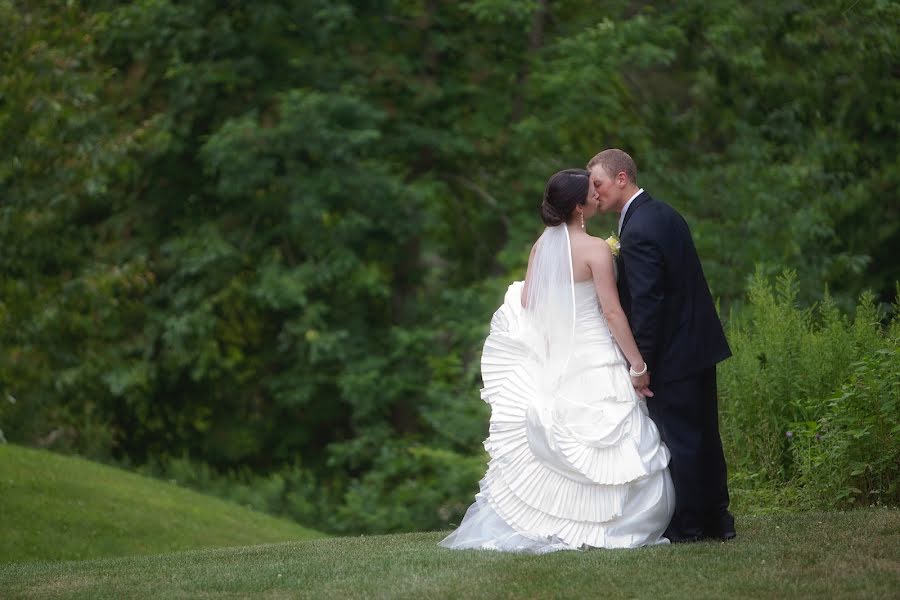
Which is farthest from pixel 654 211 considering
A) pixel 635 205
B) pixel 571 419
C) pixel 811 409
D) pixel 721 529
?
pixel 811 409

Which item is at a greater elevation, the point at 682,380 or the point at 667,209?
the point at 667,209

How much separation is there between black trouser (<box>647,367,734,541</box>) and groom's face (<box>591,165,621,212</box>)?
1.05m

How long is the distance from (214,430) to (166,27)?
20.8 ft

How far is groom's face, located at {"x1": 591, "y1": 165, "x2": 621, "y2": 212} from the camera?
6.89 meters

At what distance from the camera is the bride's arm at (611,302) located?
265 inches

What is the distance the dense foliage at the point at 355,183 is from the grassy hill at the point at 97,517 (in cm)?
290

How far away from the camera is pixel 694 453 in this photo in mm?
6629

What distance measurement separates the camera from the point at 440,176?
61.7 ft

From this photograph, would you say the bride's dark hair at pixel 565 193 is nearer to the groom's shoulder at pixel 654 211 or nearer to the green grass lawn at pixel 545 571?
the groom's shoulder at pixel 654 211

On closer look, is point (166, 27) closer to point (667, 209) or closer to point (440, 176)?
point (440, 176)

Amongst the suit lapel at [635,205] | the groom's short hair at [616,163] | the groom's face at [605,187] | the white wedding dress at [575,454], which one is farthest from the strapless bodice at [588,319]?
the groom's short hair at [616,163]

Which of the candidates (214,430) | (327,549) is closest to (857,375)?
(327,549)

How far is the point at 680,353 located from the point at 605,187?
1012mm

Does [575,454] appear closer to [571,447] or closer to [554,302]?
[571,447]
